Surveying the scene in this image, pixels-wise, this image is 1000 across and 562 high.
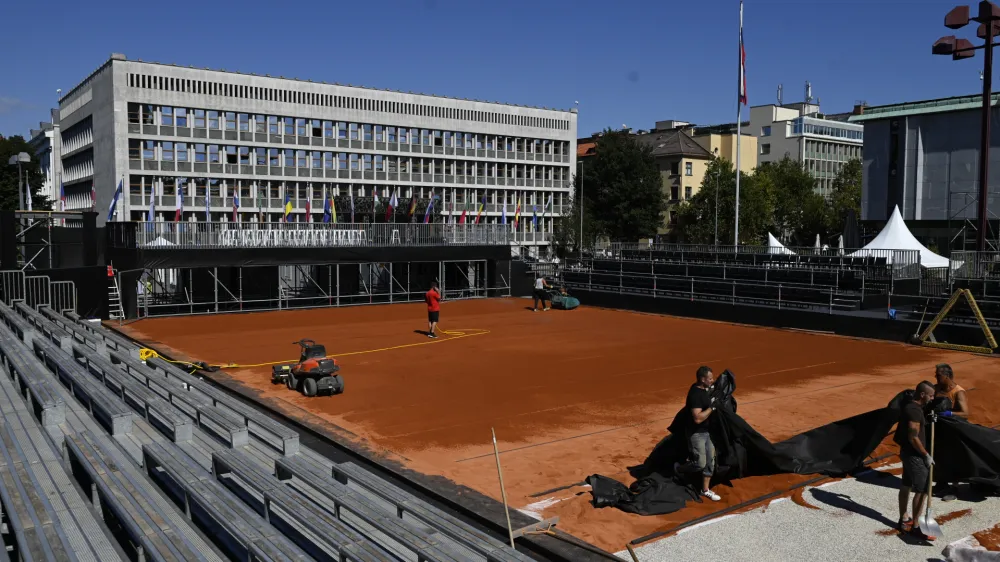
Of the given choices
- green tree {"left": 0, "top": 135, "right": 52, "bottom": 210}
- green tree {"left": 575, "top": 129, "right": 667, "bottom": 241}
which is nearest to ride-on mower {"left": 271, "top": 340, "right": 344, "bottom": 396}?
green tree {"left": 575, "top": 129, "right": 667, "bottom": 241}

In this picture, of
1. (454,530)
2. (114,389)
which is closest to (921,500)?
(454,530)

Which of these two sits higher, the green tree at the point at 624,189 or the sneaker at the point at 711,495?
the green tree at the point at 624,189

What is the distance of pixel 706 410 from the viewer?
10266 millimetres

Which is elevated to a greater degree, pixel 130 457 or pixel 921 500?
pixel 130 457

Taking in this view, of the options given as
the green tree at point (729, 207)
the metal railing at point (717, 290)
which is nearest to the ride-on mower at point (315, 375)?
the metal railing at point (717, 290)

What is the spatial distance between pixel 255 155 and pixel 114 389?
2217 inches

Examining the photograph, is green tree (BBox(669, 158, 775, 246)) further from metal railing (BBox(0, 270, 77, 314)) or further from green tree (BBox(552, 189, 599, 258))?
metal railing (BBox(0, 270, 77, 314))

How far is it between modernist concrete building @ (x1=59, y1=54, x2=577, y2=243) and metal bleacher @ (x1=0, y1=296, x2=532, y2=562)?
43000 millimetres

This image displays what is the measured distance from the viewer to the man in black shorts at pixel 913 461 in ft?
29.3

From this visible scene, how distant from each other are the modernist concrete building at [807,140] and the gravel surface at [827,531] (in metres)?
105

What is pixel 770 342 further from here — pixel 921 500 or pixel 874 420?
pixel 921 500

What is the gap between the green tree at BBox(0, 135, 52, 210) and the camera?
77431 millimetres

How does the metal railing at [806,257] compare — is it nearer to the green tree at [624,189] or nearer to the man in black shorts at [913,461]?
the green tree at [624,189]

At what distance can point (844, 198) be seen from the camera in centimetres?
8531
